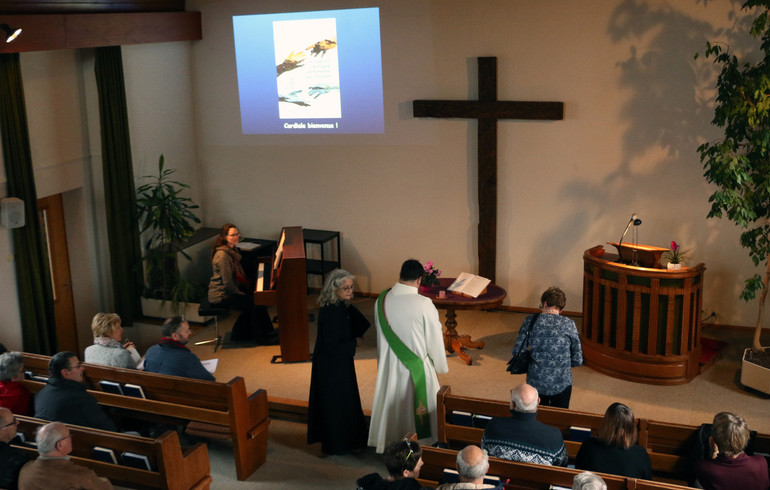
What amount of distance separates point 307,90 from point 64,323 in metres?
3.36

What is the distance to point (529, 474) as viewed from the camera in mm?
3828

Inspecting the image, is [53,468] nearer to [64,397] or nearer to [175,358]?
[64,397]

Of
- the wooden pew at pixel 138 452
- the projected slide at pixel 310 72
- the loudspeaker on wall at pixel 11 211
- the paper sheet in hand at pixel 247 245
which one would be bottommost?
the wooden pew at pixel 138 452

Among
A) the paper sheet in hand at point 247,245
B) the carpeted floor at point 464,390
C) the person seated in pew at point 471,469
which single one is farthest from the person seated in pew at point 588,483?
the paper sheet in hand at point 247,245

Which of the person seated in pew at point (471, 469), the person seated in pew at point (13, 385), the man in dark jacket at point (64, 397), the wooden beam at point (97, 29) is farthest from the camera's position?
the wooden beam at point (97, 29)

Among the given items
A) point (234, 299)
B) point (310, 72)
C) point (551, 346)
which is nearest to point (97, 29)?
point (310, 72)

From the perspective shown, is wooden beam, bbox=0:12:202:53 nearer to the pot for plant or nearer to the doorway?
the doorway

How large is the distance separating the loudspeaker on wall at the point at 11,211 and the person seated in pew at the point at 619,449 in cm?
486

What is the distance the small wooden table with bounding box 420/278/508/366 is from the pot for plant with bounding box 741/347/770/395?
1.98 m

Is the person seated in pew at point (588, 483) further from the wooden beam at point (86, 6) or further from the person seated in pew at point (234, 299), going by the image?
the wooden beam at point (86, 6)

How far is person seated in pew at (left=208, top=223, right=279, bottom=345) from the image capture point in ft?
24.6

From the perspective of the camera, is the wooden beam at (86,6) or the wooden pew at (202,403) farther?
the wooden beam at (86,6)

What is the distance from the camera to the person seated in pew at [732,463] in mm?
3666

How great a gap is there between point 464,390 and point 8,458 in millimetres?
3485
